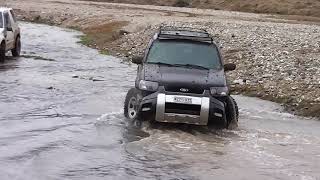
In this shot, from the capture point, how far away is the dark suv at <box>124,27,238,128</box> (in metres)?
11.8

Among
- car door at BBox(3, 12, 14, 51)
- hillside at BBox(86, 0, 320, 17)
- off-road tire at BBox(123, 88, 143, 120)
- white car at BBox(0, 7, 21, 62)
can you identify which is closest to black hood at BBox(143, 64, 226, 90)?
off-road tire at BBox(123, 88, 143, 120)

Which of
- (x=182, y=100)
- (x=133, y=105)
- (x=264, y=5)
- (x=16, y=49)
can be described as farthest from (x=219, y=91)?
(x=264, y=5)

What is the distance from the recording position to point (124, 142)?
1148 cm

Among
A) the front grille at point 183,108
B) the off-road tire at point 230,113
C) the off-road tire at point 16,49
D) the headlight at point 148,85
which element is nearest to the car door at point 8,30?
the off-road tire at point 16,49

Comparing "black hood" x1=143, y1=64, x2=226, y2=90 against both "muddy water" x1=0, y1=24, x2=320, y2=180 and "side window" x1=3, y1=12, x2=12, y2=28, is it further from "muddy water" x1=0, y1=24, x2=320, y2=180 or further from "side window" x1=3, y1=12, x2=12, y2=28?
"side window" x1=3, y1=12, x2=12, y2=28

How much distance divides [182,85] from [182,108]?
440mm

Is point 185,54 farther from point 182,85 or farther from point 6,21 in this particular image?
point 6,21

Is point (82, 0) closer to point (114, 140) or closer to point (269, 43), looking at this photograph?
point (269, 43)

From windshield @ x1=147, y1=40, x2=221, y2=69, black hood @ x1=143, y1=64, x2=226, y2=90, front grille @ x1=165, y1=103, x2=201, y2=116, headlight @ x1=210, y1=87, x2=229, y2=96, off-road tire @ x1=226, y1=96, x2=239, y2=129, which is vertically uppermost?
windshield @ x1=147, y1=40, x2=221, y2=69

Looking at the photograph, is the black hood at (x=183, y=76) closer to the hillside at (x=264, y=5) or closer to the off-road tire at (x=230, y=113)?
the off-road tire at (x=230, y=113)

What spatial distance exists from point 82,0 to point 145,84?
84413mm

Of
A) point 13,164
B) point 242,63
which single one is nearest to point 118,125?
point 13,164

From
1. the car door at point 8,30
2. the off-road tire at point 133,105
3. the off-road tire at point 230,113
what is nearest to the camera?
the off-road tire at point 133,105

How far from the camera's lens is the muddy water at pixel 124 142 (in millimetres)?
9562
